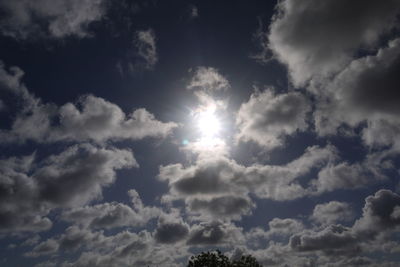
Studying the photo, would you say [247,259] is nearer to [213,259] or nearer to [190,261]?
[213,259]

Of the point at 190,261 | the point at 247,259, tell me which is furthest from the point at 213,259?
the point at 247,259

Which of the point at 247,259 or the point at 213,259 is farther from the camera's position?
the point at 247,259

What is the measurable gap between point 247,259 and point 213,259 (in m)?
11.9

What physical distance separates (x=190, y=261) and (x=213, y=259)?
608cm

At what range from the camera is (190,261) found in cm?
7950

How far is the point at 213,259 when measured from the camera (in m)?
80.6

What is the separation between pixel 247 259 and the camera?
86812 millimetres

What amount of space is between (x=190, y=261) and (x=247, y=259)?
17585 millimetres

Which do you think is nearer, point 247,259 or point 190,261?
point 190,261
